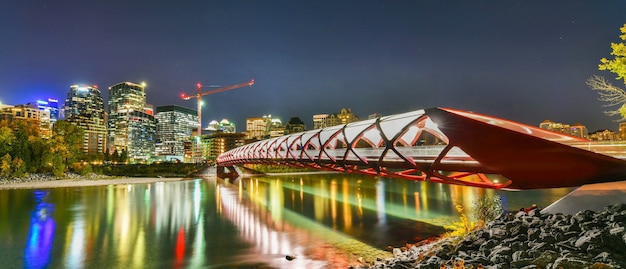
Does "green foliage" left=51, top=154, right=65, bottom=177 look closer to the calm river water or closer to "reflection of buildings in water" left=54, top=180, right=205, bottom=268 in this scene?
the calm river water

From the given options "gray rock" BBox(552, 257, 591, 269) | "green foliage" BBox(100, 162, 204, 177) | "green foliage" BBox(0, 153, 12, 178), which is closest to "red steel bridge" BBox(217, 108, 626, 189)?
"gray rock" BBox(552, 257, 591, 269)

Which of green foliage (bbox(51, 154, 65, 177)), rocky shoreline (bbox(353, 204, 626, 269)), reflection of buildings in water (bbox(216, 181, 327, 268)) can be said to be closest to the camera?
rocky shoreline (bbox(353, 204, 626, 269))

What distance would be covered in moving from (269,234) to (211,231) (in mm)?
4319

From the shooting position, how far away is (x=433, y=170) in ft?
47.7

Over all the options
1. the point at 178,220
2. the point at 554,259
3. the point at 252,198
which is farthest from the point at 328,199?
the point at 554,259

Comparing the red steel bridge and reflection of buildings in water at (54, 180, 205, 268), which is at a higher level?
the red steel bridge

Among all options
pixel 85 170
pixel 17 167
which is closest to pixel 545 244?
pixel 17 167

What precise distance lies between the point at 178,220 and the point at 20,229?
10265 millimetres

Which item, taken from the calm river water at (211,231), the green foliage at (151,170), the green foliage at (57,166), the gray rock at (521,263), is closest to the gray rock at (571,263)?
the gray rock at (521,263)

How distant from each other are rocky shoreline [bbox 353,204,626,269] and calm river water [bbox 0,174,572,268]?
6.04 metres

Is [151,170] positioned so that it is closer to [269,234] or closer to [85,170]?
[85,170]

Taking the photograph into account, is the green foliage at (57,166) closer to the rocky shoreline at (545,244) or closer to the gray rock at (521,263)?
the rocky shoreline at (545,244)

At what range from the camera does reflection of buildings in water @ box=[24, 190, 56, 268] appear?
52.1ft

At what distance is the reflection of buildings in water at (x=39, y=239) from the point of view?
52.1 ft
